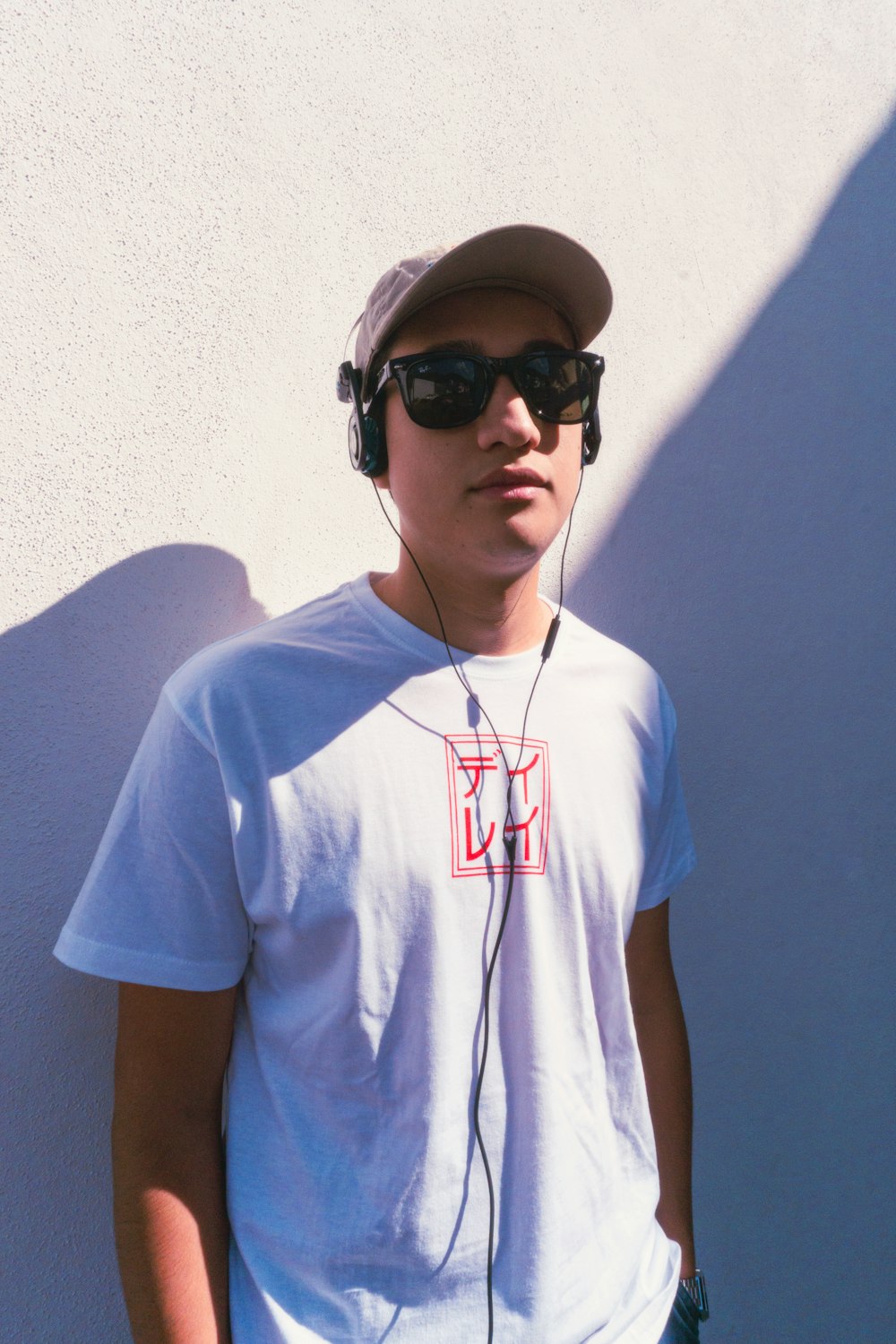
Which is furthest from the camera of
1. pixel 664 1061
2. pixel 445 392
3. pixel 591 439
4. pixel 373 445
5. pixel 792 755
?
pixel 792 755

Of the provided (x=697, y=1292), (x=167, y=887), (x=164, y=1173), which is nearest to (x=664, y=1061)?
(x=697, y=1292)

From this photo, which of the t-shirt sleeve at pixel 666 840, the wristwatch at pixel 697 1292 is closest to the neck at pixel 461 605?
the t-shirt sleeve at pixel 666 840

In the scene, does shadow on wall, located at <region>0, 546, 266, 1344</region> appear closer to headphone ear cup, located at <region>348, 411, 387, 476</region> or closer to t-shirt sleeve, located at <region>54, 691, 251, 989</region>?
t-shirt sleeve, located at <region>54, 691, 251, 989</region>

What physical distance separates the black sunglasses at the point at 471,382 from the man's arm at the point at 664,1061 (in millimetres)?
924

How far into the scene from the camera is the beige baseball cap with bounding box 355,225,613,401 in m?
1.22

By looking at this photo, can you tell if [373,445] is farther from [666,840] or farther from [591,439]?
[666,840]

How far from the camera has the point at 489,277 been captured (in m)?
1.28

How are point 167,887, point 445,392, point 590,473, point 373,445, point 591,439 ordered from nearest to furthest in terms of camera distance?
point 167,887
point 445,392
point 373,445
point 591,439
point 590,473

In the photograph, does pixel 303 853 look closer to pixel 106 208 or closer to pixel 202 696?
pixel 202 696

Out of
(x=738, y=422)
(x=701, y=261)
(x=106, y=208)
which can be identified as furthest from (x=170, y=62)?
(x=738, y=422)

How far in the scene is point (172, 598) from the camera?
142cm

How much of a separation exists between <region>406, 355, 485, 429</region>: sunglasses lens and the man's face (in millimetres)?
16

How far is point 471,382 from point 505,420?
7 centimetres

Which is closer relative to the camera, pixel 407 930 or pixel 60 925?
pixel 407 930
